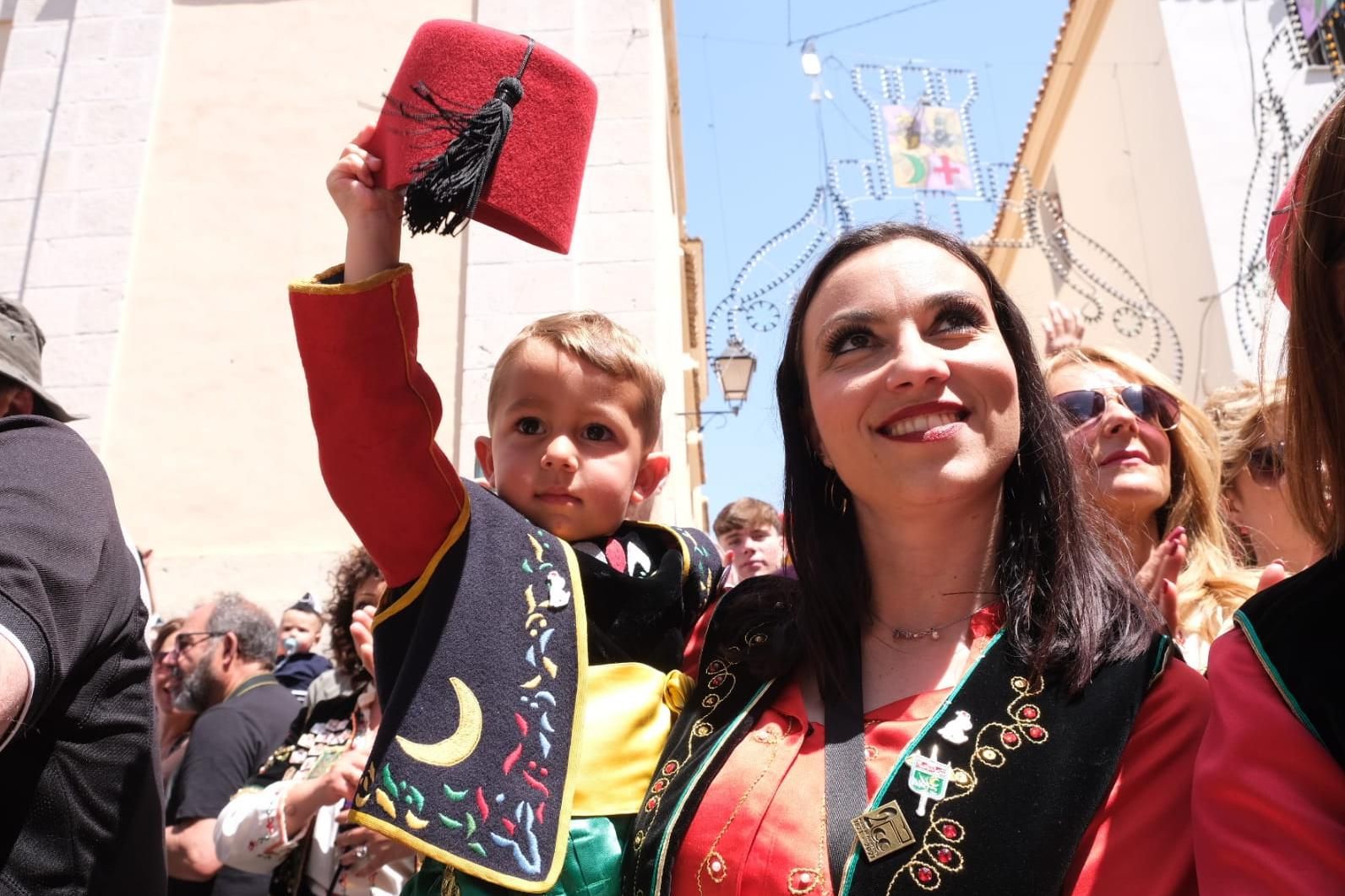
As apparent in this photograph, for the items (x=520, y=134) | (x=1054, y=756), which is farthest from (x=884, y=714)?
(x=520, y=134)

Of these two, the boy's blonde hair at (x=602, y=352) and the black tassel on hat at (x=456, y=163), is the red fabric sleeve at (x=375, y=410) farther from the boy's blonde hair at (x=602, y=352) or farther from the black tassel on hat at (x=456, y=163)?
the boy's blonde hair at (x=602, y=352)

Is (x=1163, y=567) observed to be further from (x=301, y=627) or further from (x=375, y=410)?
(x=301, y=627)

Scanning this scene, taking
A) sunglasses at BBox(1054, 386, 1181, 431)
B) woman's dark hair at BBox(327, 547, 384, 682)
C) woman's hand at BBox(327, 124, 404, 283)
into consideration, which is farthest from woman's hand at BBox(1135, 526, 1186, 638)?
woman's dark hair at BBox(327, 547, 384, 682)

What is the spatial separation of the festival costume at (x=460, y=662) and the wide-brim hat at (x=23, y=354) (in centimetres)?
67

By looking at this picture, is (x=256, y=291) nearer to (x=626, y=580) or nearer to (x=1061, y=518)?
(x=626, y=580)

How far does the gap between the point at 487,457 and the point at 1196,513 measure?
1.67 metres

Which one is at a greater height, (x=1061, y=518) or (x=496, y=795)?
(x=1061, y=518)

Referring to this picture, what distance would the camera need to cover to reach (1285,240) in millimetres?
1625

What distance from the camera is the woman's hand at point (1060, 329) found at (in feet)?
11.5

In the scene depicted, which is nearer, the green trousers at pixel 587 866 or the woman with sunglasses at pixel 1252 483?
the green trousers at pixel 587 866

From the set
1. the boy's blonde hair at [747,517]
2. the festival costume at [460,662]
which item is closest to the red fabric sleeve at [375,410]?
the festival costume at [460,662]

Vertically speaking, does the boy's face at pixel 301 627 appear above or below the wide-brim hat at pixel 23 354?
below

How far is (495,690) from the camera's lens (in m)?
1.78

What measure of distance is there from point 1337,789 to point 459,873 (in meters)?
1.16
